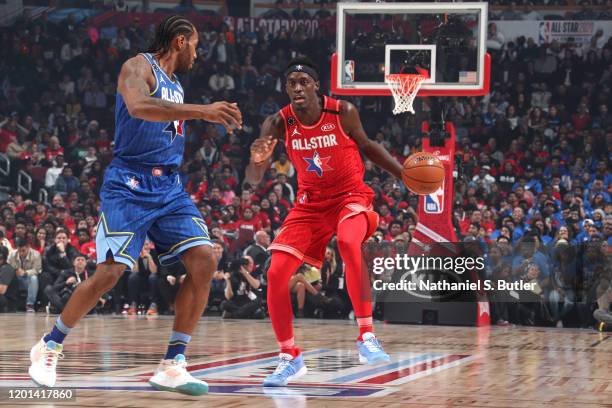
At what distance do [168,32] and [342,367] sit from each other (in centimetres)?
278

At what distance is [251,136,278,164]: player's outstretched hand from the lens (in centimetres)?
581

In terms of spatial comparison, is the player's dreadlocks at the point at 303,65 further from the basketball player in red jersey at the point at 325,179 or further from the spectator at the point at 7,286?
the spectator at the point at 7,286

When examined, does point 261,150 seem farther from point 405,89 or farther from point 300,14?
point 300,14

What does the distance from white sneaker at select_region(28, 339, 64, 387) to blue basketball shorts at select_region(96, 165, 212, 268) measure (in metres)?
0.53

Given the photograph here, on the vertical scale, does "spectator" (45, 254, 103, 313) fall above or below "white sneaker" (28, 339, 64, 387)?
above

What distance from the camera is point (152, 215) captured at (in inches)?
203

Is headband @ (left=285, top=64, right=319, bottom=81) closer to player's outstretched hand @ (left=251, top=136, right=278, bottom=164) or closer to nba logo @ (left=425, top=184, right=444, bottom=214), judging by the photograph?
player's outstretched hand @ (left=251, top=136, right=278, bottom=164)

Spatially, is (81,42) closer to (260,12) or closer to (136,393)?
(260,12)

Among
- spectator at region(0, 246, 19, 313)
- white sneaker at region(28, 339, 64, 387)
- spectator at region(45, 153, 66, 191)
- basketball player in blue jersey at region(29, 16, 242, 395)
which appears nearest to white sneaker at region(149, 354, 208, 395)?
basketball player in blue jersey at region(29, 16, 242, 395)

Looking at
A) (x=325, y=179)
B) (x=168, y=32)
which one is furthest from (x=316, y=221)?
(x=168, y=32)

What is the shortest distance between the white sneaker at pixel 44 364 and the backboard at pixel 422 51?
7643 mm

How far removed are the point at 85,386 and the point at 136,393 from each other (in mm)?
443

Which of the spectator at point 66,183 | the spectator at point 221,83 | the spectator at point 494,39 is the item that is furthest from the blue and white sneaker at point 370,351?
the spectator at point 494,39

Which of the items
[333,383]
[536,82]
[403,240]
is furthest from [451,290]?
[536,82]
